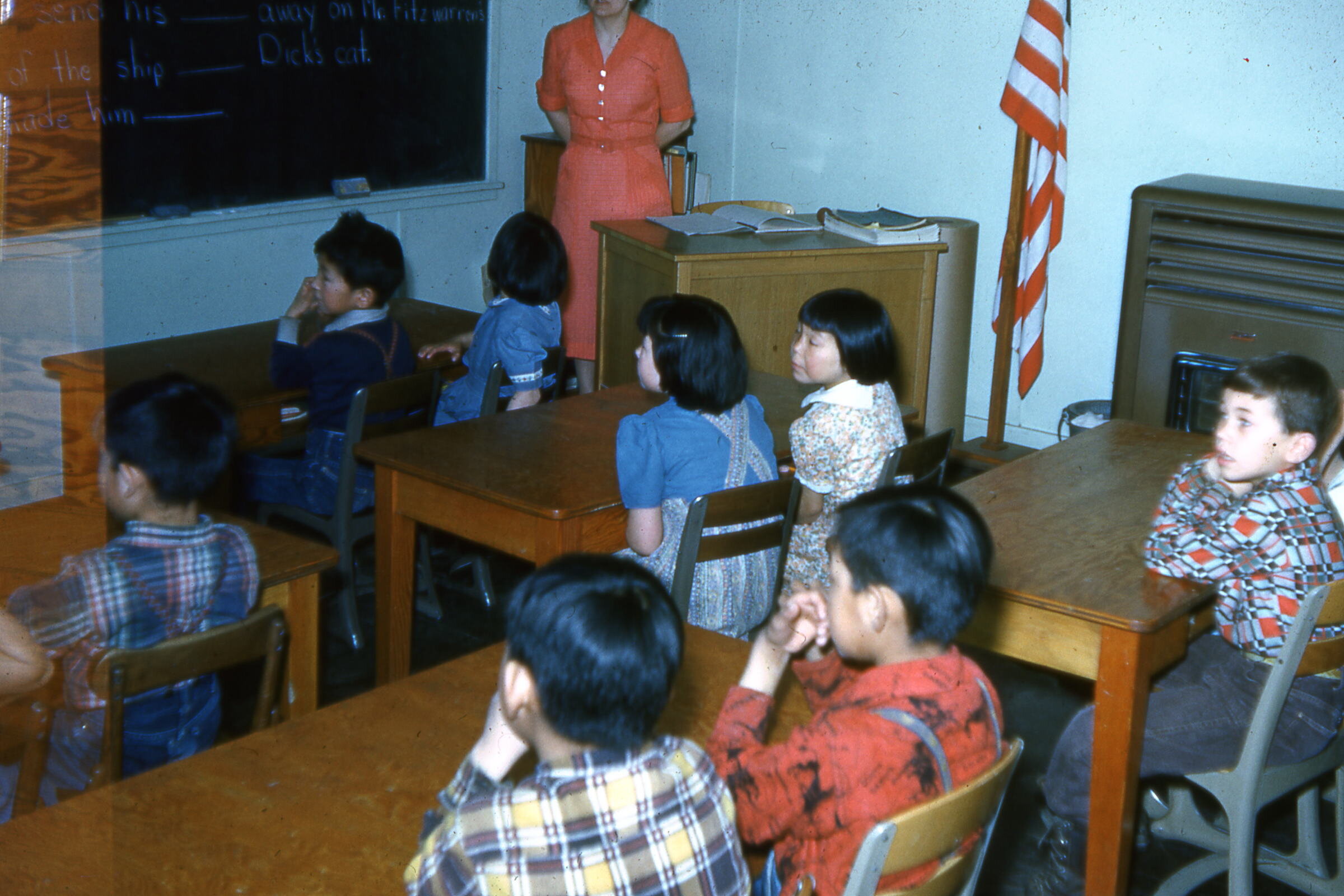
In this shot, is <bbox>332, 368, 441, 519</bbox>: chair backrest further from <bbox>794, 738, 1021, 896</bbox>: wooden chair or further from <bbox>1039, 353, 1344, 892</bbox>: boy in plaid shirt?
<bbox>794, 738, 1021, 896</bbox>: wooden chair

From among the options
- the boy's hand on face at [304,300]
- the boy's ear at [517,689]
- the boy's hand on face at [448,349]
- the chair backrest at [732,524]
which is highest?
the boy's hand on face at [304,300]

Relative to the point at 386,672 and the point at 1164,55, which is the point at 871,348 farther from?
the point at 1164,55

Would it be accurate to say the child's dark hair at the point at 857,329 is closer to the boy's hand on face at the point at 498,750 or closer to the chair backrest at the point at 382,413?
the chair backrest at the point at 382,413

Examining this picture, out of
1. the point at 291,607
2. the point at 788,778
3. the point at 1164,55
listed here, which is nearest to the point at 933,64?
the point at 1164,55

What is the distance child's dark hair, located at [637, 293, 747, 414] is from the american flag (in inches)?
83.2

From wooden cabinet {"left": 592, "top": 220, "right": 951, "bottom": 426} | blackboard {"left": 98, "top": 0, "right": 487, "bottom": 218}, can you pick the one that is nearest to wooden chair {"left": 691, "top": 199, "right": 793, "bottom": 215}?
wooden cabinet {"left": 592, "top": 220, "right": 951, "bottom": 426}

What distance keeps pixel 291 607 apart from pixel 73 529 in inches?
13.8

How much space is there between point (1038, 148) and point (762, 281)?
3.49 feet

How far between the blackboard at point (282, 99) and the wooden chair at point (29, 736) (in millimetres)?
2682

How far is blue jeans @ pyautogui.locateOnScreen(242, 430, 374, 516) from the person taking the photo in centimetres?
318

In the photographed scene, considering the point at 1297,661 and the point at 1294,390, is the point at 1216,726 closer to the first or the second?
the point at 1297,661

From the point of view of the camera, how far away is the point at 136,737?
76.5 inches

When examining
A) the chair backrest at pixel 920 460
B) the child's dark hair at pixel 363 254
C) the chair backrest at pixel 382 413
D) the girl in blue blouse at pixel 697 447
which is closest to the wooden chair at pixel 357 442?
the chair backrest at pixel 382 413

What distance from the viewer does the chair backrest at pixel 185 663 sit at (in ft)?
5.23
